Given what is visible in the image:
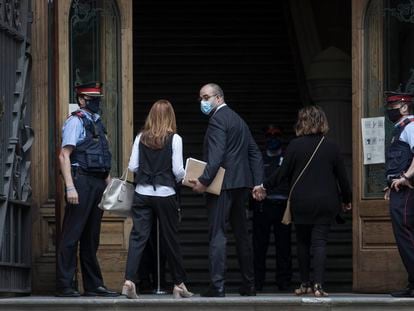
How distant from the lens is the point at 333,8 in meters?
22.7

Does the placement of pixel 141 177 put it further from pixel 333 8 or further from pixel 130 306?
pixel 333 8

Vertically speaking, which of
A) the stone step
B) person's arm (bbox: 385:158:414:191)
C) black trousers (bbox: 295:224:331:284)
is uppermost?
person's arm (bbox: 385:158:414:191)

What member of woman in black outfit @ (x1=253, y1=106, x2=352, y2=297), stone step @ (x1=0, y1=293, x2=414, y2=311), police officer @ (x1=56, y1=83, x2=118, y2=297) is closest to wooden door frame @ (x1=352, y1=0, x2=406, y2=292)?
woman in black outfit @ (x1=253, y1=106, x2=352, y2=297)

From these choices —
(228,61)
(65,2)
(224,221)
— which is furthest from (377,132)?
(228,61)

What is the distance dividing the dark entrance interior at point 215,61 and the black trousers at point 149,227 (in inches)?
233

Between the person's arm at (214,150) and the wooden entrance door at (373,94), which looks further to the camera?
the wooden entrance door at (373,94)

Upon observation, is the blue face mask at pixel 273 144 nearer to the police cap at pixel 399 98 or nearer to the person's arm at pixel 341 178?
the person's arm at pixel 341 178

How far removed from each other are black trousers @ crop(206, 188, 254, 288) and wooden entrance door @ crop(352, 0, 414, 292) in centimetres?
154

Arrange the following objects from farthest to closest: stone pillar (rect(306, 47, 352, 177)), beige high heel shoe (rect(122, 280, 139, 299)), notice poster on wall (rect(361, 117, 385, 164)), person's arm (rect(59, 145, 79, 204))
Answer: stone pillar (rect(306, 47, 352, 177)) < notice poster on wall (rect(361, 117, 385, 164)) < person's arm (rect(59, 145, 79, 204)) < beige high heel shoe (rect(122, 280, 139, 299))

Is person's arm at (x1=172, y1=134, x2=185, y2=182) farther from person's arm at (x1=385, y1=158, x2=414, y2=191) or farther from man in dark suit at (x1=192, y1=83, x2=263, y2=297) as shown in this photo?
person's arm at (x1=385, y1=158, x2=414, y2=191)

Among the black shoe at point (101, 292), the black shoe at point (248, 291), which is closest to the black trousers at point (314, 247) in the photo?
the black shoe at point (248, 291)

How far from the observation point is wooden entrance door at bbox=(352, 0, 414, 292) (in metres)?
15.9

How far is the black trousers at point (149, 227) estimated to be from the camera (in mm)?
14312

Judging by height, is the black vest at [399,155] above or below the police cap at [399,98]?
below
